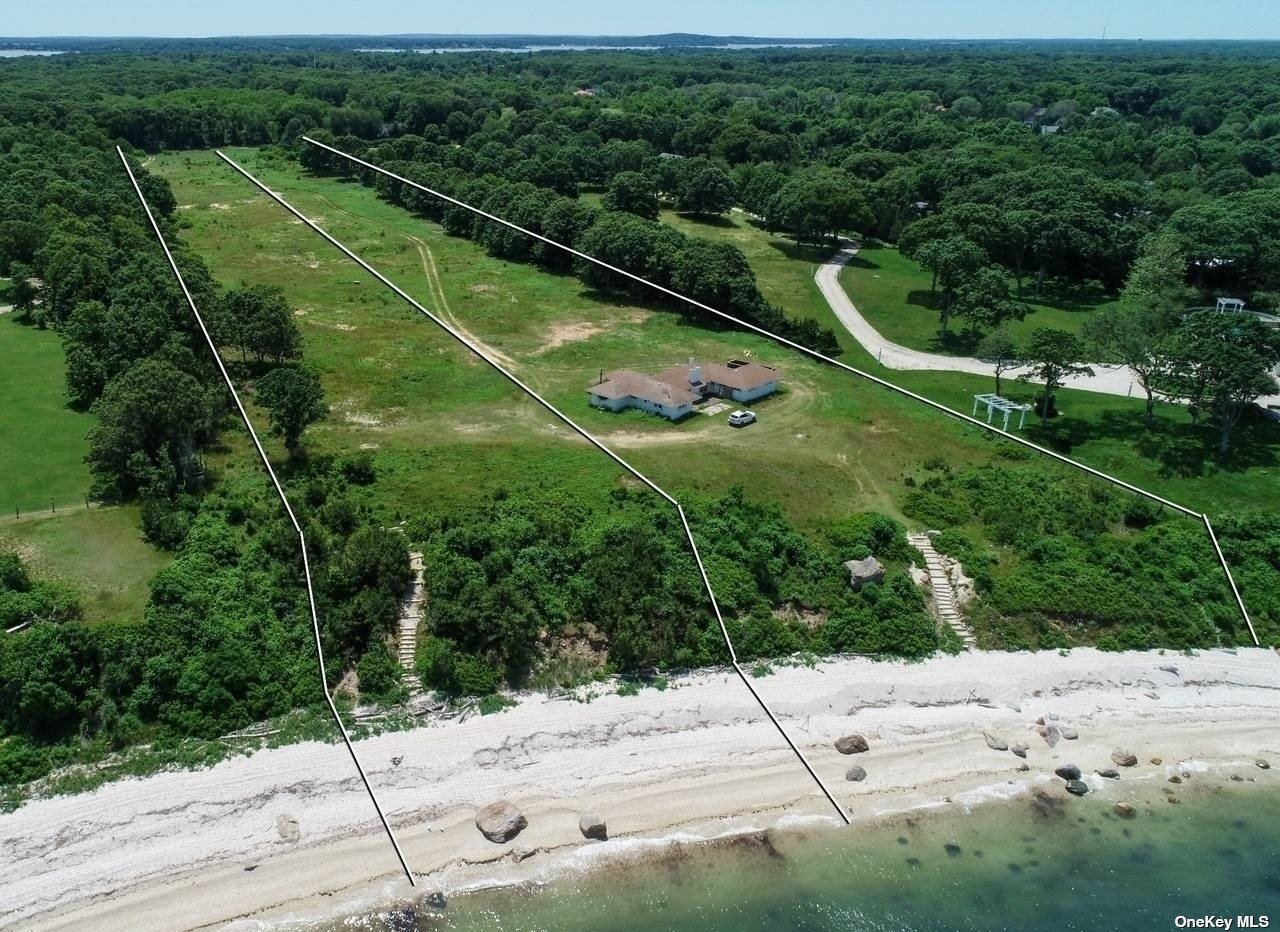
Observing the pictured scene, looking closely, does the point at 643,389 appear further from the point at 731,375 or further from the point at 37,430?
the point at 37,430

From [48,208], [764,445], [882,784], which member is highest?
[48,208]

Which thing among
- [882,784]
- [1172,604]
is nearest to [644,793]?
[882,784]

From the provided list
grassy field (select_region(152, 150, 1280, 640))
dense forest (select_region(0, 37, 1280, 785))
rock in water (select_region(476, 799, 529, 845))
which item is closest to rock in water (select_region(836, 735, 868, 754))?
dense forest (select_region(0, 37, 1280, 785))

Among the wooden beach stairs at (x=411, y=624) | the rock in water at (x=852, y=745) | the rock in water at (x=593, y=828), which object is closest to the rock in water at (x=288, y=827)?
the wooden beach stairs at (x=411, y=624)

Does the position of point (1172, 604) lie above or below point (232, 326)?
below

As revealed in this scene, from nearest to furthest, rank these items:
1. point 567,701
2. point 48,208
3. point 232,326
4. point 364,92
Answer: point 567,701, point 232,326, point 48,208, point 364,92

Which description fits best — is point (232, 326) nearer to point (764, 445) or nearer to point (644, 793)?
point (764, 445)

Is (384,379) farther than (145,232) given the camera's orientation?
No

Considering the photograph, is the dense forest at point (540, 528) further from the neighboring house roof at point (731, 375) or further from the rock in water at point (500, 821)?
the neighboring house roof at point (731, 375)
